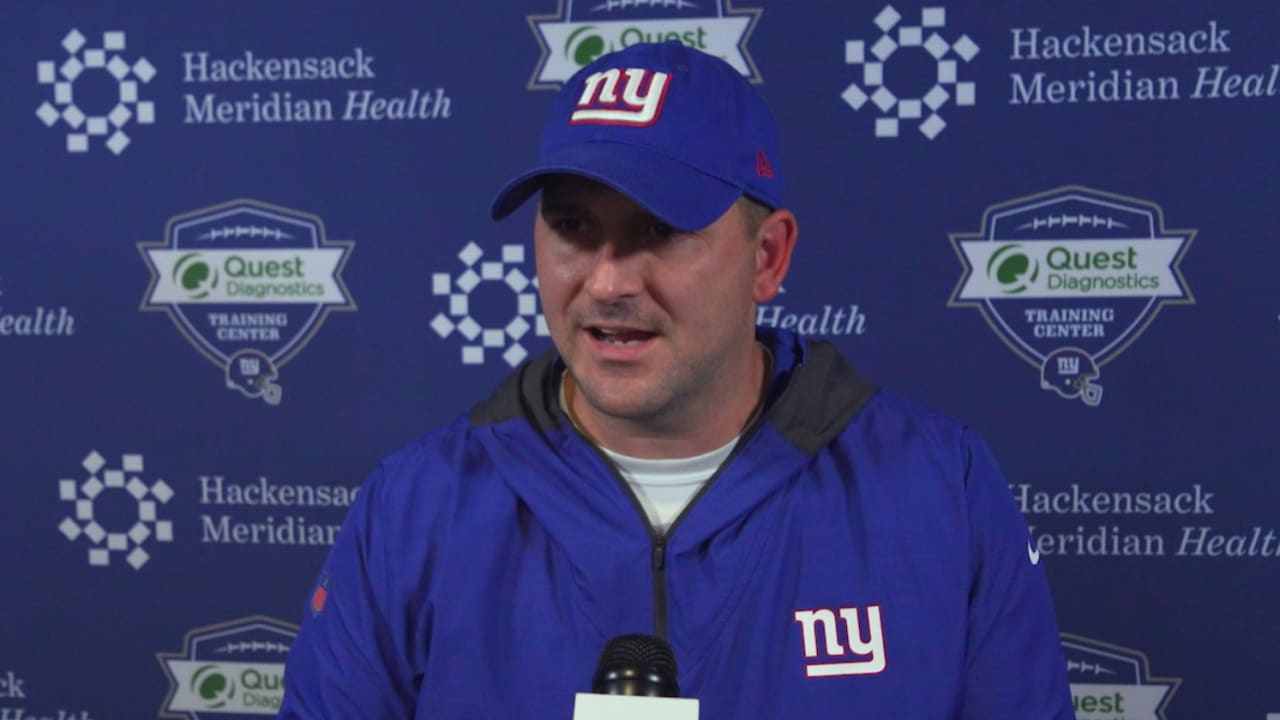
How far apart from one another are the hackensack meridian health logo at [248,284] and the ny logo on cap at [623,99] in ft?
3.10

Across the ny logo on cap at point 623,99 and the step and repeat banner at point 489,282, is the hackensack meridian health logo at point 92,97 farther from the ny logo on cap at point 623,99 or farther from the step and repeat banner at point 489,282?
the ny logo on cap at point 623,99

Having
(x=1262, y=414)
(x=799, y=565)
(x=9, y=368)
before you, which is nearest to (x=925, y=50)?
(x=1262, y=414)

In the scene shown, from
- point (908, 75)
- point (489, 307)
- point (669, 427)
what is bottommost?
point (669, 427)

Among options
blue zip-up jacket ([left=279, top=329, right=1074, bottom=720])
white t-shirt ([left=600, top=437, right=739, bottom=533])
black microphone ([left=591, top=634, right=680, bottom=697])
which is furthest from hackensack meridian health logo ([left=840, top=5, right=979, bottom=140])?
black microphone ([left=591, top=634, right=680, bottom=697])

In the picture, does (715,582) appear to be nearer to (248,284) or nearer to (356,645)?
(356,645)

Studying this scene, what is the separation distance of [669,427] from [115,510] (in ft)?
4.24

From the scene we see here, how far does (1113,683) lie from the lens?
2.00 m

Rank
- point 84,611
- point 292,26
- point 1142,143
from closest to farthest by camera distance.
→ point 1142,143
point 292,26
point 84,611

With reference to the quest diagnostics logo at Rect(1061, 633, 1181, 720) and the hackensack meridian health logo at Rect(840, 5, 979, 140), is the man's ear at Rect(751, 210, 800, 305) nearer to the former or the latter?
the hackensack meridian health logo at Rect(840, 5, 979, 140)

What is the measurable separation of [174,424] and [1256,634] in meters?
1.80

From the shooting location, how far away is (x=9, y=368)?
2.21m

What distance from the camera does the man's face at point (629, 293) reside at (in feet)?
4.08

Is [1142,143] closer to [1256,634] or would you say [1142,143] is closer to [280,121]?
[1256,634]

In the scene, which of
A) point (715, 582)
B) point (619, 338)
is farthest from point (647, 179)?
point (715, 582)
